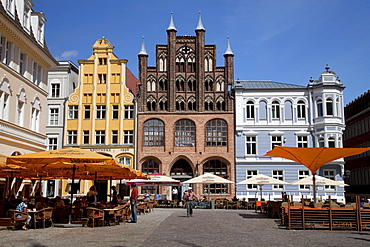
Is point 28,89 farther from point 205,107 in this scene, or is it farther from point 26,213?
point 205,107

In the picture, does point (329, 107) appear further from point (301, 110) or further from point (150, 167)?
point (150, 167)

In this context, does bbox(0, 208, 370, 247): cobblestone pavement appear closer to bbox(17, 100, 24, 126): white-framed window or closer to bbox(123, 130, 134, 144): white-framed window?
bbox(17, 100, 24, 126): white-framed window

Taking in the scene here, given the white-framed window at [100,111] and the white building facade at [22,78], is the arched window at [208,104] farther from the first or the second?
the white building facade at [22,78]

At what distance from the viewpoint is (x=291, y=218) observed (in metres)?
15.9

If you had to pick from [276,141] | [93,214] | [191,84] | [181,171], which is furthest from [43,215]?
[276,141]

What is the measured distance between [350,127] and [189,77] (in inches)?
885

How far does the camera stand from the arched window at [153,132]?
Result: 40.9 metres

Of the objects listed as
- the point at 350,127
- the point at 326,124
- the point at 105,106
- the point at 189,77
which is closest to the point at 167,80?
the point at 189,77

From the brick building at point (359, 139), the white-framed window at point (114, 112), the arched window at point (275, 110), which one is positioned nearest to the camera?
the arched window at point (275, 110)

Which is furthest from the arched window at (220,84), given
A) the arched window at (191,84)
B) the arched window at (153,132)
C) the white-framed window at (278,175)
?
the white-framed window at (278,175)

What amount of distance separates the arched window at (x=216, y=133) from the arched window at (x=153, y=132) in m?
4.36

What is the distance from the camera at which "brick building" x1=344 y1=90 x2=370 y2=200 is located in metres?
46.2

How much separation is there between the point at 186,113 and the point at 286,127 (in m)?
9.48

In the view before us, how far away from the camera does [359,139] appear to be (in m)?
48.1
